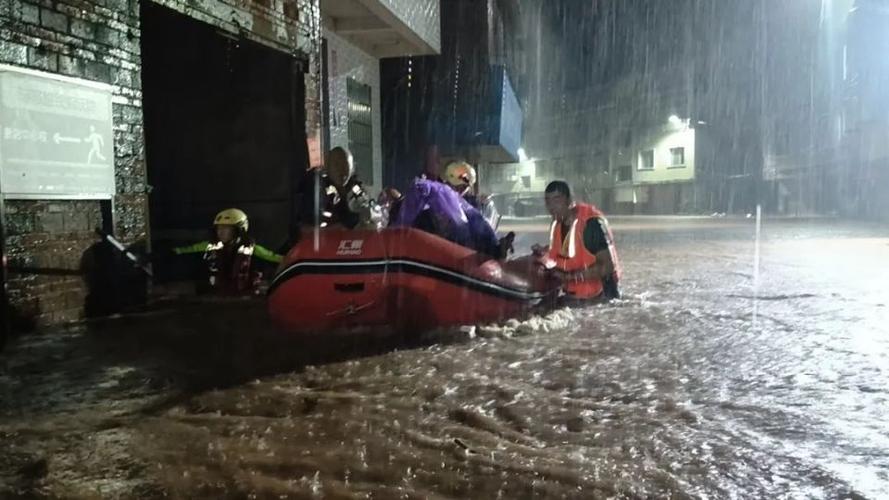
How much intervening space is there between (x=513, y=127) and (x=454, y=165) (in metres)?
11.6

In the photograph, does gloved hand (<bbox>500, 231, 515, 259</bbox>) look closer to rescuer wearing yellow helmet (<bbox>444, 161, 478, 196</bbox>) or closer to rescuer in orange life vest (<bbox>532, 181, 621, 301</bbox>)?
rescuer in orange life vest (<bbox>532, 181, 621, 301</bbox>)

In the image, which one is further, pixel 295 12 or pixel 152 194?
pixel 152 194

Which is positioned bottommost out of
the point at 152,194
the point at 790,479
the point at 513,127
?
the point at 790,479

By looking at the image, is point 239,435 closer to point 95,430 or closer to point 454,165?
point 95,430

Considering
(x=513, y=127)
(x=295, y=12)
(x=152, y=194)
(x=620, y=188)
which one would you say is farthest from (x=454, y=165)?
(x=620, y=188)

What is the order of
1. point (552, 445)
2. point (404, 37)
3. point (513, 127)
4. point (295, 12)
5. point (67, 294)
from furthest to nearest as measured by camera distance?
point (513, 127)
point (404, 37)
point (295, 12)
point (67, 294)
point (552, 445)

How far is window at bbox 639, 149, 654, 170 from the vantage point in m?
50.2

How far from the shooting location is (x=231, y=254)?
8.80m

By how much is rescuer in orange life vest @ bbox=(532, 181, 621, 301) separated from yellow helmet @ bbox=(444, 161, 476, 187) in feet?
9.93

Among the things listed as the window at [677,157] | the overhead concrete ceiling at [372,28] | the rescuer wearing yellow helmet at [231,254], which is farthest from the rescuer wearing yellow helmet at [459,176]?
the window at [677,157]

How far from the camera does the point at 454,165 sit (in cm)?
1116

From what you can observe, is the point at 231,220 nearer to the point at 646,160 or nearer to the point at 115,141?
the point at 115,141

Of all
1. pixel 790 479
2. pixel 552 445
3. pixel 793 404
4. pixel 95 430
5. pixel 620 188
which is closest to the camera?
pixel 790 479

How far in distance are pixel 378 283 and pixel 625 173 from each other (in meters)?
48.5
